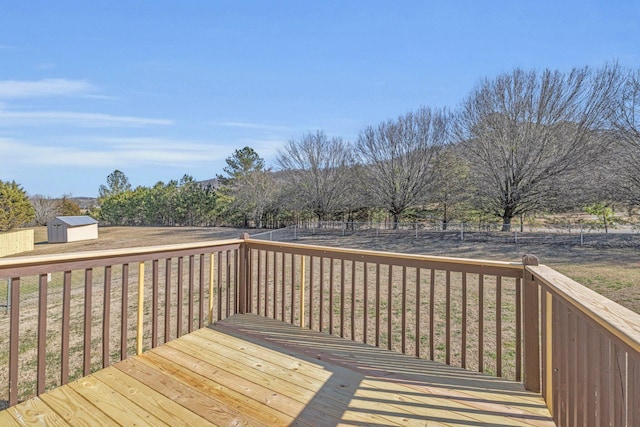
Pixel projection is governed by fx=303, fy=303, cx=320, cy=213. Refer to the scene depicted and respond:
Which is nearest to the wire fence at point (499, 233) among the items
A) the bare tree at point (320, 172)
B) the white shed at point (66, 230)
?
the bare tree at point (320, 172)

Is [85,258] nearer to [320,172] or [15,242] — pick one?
[320,172]

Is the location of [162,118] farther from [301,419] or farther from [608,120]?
[608,120]

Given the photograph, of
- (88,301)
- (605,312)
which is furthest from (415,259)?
(88,301)

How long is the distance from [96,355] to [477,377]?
4.23 meters

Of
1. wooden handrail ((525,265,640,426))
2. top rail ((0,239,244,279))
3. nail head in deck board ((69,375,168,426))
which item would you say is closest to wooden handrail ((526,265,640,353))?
wooden handrail ((525,265,640,426))

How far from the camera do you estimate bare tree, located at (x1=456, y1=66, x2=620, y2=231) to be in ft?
40.4

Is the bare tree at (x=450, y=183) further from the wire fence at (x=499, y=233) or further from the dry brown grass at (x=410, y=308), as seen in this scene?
the dry brown grass at (x=410, y=308)

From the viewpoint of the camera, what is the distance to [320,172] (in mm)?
20594

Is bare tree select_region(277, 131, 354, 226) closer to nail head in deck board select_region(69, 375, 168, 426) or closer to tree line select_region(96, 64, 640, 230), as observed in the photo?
tree line select_region(96, 64, 640, 230)

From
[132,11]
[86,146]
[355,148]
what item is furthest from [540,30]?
[86,146]

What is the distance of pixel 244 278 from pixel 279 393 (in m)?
1.64

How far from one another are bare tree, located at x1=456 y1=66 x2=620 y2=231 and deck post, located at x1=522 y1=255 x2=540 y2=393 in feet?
45.1

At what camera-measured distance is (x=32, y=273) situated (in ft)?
5.97

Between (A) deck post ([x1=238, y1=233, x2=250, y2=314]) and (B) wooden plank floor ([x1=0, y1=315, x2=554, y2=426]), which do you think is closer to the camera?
(B) wooden plank floor ([x1=0, y1=315, x2=554, y2=426])
